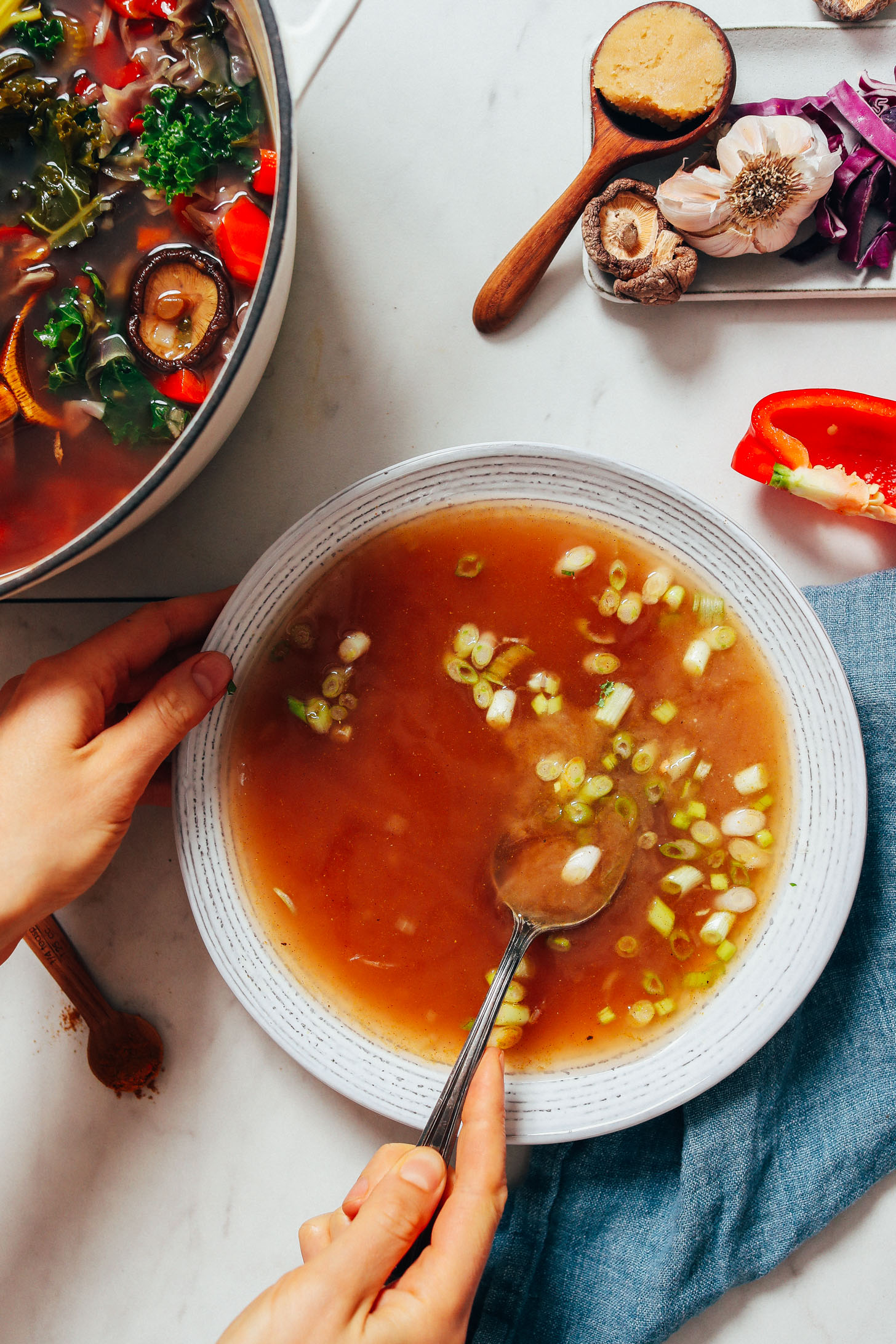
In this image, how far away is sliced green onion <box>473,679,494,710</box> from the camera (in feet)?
4.63

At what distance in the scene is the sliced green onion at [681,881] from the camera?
140 cm

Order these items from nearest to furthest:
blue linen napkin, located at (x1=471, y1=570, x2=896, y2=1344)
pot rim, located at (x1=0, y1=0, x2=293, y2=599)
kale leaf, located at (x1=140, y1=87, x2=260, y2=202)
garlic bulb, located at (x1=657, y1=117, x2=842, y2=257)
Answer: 1. pot rim, located at (x1=0, y1=0, x2=293, y2=599)
2. kale leaf, located at (x1=140, y1=87, x2=260, y2=202)
3. garlic bulb, located at (x1=657, y1=117, x2=842, y2=257)
4. blue linen napkin, located at (x1=471, y1=570, x2=896, y2=1344)

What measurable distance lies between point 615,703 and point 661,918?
35cm

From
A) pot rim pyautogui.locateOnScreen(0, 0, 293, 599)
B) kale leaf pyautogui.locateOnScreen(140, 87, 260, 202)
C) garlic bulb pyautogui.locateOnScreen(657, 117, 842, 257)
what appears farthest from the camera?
garlic bulb pyautogui.locateOnScreen(657, 117, 842, 257)

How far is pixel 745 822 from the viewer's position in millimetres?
1396

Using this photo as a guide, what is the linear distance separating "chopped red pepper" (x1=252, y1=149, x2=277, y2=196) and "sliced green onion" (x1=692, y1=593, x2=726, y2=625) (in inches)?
33.3

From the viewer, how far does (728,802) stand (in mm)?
1406

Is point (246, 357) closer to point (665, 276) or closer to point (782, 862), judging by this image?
point (665, 276)

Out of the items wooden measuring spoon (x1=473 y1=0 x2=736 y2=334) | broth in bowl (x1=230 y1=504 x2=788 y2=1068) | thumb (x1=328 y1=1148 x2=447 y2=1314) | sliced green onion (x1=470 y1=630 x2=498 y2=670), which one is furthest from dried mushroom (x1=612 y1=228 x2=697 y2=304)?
thumb (x1=328 y1=1148 x2=447 y2=1314)

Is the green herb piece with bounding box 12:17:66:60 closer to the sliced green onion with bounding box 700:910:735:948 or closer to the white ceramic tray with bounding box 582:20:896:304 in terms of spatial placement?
the white ceramic tray with bounding box 582:20:896:304

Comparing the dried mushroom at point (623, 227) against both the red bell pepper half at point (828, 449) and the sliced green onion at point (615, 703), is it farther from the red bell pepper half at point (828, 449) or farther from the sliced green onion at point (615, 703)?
the sliced green onion at point (615, 703)

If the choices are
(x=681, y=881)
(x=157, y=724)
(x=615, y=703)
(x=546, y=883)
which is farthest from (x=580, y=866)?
(x=157, y=724)

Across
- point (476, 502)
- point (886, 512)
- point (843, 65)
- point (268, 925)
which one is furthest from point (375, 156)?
point (268, 925)

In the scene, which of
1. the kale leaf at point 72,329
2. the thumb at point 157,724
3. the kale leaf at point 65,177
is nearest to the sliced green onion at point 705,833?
the thumb at point 157,724
